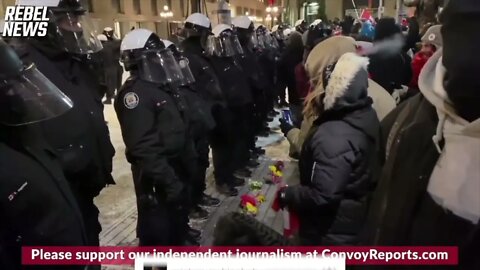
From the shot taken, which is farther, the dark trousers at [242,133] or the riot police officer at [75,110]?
the dark trousers at [242,133]

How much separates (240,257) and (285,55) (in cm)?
674

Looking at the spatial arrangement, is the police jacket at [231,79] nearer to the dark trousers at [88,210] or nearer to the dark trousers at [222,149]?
the dark trousers at [222,149]

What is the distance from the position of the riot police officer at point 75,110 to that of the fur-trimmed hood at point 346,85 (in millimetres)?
1464

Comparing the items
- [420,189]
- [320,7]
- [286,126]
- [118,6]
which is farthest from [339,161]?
[320,7]

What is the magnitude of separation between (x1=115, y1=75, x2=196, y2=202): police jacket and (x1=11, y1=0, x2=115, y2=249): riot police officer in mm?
219

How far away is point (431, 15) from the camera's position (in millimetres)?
4273

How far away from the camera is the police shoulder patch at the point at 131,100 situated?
2.94m

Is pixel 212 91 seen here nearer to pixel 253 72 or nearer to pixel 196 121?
pixel 196 121

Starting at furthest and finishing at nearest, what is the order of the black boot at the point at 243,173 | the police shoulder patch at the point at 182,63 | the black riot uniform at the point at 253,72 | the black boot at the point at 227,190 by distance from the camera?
the black riot uniform at the point at 253,72 < the black boot at the point at 243,173 < the black boot at the point at 227,190 < the police shoulder patch at the point at 182,63

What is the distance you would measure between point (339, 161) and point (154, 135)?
4.85ft

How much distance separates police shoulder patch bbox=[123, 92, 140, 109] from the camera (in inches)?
116

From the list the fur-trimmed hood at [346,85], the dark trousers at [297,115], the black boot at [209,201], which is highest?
the fur-trimmed hood at [346,85]

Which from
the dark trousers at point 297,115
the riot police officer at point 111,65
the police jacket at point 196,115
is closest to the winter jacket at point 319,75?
the dark trousers at point 297,115

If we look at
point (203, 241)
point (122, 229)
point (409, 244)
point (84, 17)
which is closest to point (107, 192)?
point (122, 229)
